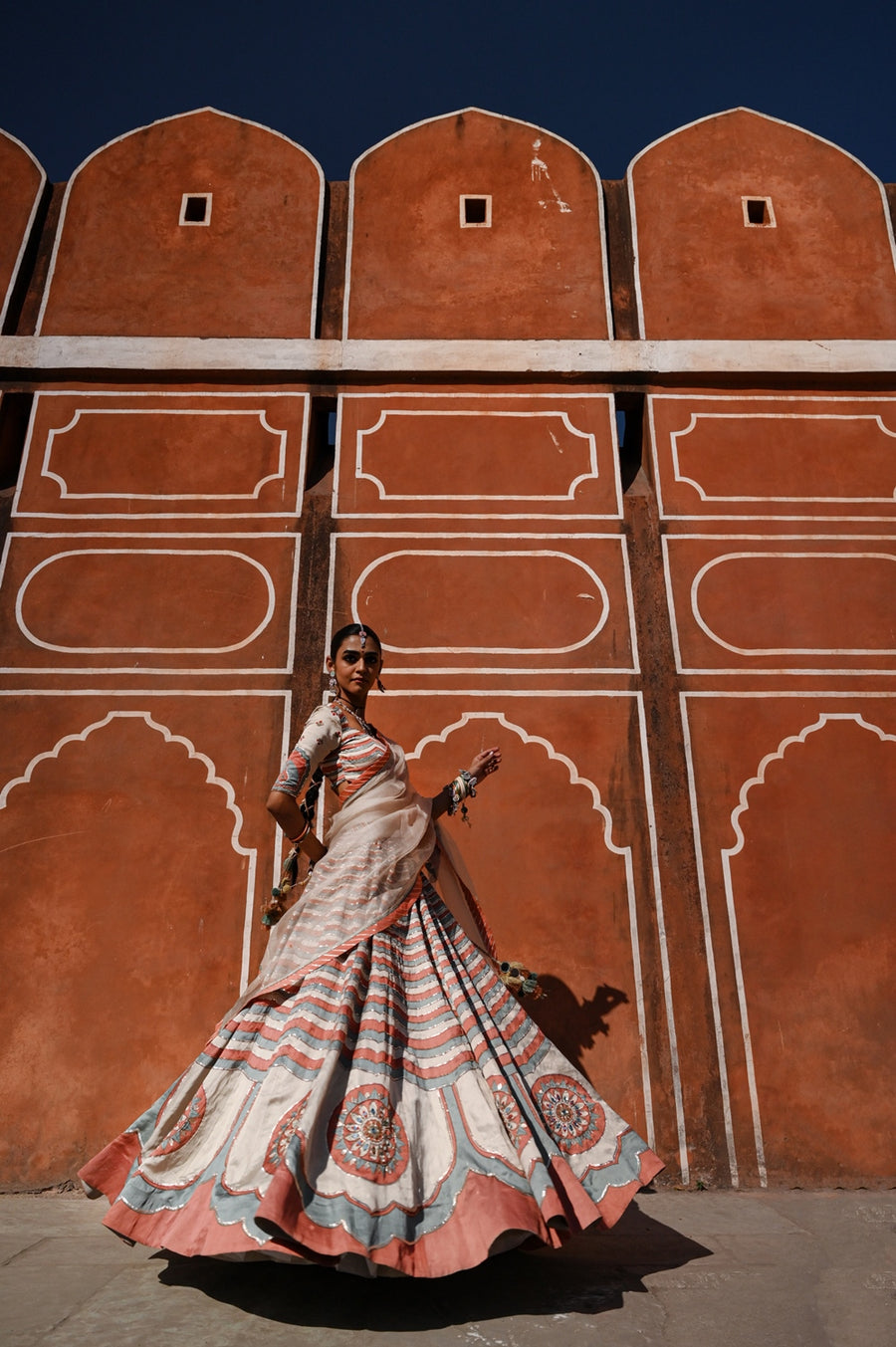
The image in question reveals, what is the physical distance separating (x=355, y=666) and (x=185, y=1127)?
1449 millimetres

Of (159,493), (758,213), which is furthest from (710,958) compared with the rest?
(758,213)

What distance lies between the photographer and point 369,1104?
2434 millimetres

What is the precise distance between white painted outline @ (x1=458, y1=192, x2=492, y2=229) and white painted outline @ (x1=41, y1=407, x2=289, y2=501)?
61.4 inches

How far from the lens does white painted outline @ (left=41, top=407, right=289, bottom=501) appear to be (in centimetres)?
506

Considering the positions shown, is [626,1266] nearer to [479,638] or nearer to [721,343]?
[479,638]

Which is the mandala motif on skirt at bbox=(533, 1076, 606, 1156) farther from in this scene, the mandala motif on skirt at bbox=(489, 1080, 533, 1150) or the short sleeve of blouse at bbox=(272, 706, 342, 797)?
the short sleeve of blouse at bbox=(272, 706, 342, 797)

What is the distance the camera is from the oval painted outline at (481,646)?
4.72m

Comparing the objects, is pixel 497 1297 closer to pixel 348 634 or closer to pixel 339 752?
pixel 339 752

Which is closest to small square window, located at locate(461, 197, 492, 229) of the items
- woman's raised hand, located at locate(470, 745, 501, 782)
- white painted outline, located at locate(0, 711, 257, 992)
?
white painted outline, located at locate(0, 711, 257, 992)

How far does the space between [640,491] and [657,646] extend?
848mm

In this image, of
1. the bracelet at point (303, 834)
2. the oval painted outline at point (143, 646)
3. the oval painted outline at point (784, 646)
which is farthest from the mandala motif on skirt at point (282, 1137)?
the oval painted outline at point (784, 646)

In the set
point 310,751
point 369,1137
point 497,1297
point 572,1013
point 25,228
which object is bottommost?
point 497,1297

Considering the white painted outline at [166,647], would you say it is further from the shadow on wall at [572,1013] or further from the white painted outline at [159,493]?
the shadow on wall at [572,1013]

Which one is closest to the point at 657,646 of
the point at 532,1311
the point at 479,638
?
the point at 479,638
